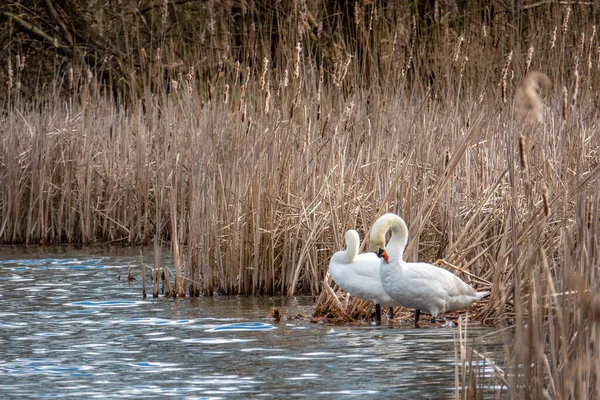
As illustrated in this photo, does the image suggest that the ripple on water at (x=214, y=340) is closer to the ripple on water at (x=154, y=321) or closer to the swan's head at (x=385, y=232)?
the ripple on water at (x=154, y=321)

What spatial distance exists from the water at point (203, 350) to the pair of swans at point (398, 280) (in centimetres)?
17

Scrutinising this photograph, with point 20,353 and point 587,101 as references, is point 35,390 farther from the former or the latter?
point 587,101

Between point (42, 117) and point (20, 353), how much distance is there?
632 cm

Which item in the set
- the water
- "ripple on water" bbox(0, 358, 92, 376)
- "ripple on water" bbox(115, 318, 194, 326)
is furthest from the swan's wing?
"ripple on water" bbox(0, 358, 92, 376)

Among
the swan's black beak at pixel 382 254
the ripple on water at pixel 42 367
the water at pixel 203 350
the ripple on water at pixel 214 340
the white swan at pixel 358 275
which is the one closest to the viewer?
the water at pixel 203 350

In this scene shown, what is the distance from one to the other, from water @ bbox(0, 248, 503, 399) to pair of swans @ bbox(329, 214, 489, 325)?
174mm

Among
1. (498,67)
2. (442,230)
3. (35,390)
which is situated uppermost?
(498,67)

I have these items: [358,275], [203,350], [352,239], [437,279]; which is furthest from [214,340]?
[437,279]

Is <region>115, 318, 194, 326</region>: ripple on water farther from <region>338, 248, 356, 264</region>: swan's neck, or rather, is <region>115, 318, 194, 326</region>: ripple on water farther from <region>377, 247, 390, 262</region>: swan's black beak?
<region>377, 247, 390, 262</region>: swan's black beak

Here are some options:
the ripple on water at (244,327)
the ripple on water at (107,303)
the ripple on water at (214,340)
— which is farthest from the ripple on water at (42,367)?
the ripple on water at (107,303)

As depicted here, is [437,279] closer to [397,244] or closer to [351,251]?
[397,244]

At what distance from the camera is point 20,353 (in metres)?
6.28

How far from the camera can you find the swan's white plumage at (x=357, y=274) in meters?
6.91

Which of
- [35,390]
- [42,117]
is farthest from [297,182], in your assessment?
[42,117]
